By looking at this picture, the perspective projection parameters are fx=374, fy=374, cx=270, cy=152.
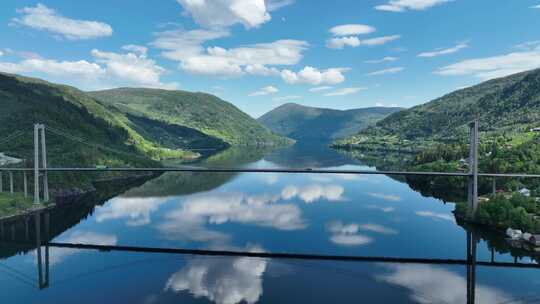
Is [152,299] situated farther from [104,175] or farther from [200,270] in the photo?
[104,175]

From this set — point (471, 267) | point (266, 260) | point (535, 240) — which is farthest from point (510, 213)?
point (266, 260)

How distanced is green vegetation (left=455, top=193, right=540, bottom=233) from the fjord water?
12.3 ft

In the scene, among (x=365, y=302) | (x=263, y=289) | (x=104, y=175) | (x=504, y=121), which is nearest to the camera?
(x=365, y=302)

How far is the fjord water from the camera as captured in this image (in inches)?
1057

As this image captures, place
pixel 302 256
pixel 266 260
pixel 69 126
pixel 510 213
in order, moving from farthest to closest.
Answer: pixel 69 126 → pixel 510 213 → pixel 302 256 → pixel 266 260

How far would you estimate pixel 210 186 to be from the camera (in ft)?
277

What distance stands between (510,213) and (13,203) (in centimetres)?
6433

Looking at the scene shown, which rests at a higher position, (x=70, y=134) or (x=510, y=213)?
(x=70, y=134)

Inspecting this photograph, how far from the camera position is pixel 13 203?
2082 inches

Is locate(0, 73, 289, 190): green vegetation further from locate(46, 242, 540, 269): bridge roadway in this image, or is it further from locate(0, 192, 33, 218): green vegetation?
locate(46, 242, 540, 269): bridge roadway

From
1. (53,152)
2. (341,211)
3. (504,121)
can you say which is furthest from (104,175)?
(504,121)

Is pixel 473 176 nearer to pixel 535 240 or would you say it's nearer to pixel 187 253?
pixel 535 240

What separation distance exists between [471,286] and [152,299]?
77.5 feet

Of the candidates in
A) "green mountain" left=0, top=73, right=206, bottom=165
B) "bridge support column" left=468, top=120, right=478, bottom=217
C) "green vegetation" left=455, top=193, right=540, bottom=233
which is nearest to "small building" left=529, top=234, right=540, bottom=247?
"green vegetation" left=455, top=193, right=540, bottom=233
